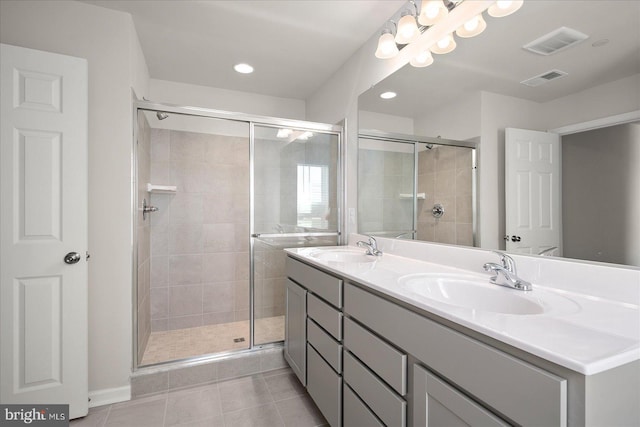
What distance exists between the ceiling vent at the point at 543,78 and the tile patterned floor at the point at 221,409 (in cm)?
193

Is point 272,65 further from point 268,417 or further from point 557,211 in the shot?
point 268,417

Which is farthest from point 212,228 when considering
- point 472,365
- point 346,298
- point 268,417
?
point 472,365

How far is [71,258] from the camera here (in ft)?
5.37

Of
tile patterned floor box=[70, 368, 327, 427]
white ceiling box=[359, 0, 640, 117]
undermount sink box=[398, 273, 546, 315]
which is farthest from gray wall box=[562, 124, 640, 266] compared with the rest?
tile patterned floor box=[70, 368, 327, 427]

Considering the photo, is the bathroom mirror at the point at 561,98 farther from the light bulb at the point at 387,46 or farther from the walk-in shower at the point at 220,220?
the walk-in shower at the point at 220,220

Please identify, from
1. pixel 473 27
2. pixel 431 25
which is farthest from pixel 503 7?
pixel 431 25

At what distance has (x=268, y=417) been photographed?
1716mm

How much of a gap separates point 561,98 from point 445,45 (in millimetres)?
689

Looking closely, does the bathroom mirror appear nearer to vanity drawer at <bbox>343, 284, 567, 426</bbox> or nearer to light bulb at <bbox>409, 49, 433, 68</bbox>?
light bulb at <bbox>409, 49, 433, 68</bbox>

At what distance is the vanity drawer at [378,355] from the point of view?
971 millimetres

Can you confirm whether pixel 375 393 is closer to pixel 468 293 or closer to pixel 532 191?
pixel 468 293

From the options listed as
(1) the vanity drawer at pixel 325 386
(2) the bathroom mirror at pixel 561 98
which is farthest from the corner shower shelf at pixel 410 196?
(1) the vanity drawer at pixel 325 386

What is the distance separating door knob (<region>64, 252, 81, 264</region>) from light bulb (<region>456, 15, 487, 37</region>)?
7.68 feet

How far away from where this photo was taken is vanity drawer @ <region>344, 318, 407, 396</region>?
971 millimetres
